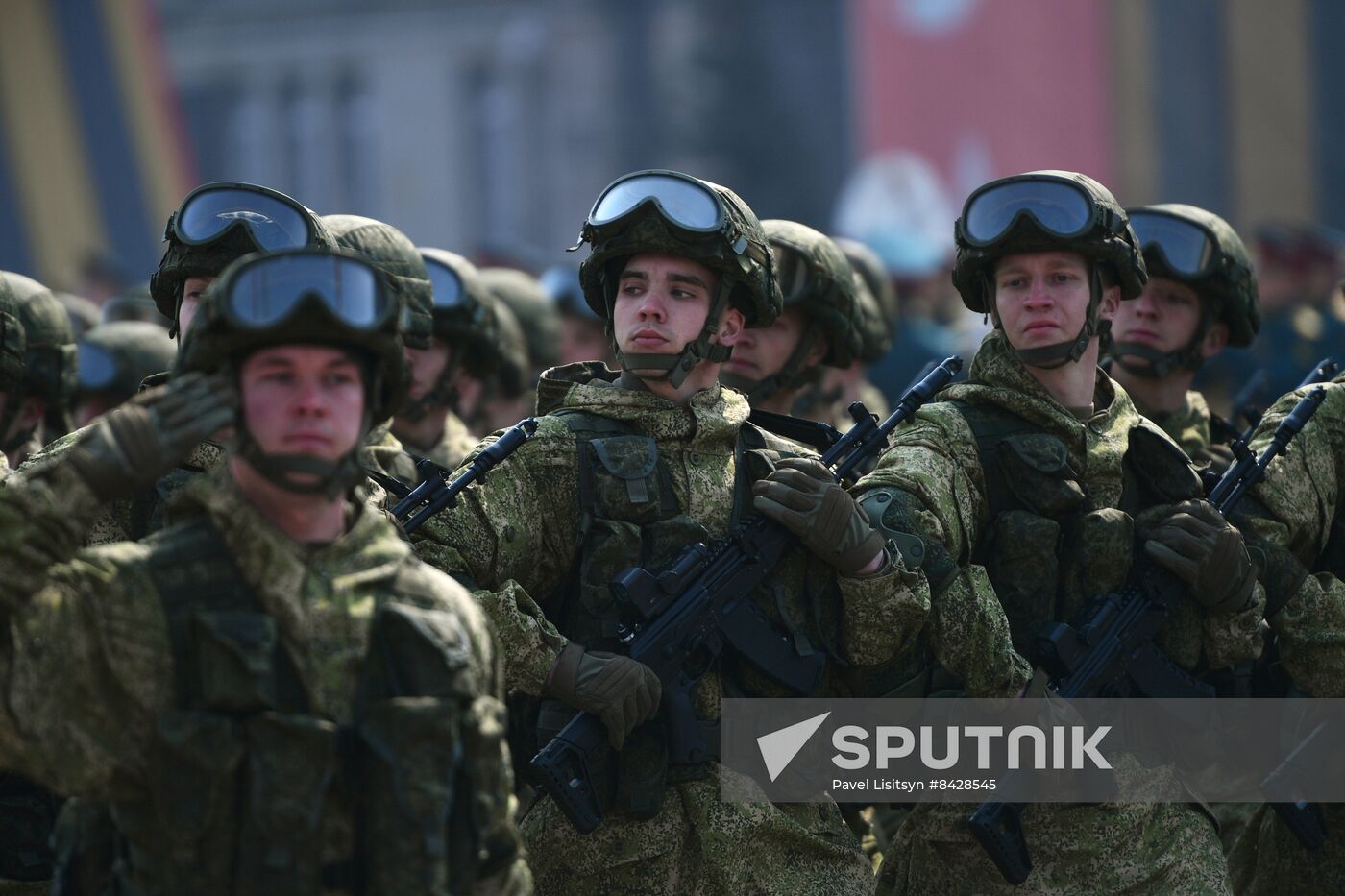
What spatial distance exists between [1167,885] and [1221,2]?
31.8 meters

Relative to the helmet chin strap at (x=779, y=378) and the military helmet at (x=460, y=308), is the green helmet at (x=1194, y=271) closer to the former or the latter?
the helmet chin strap at (x=779, y=378)

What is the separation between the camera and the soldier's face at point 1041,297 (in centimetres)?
695

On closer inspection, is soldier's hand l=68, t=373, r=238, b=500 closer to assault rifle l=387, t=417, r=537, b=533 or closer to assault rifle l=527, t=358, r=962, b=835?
assault rifle l=387, t=417, r=537, b=533

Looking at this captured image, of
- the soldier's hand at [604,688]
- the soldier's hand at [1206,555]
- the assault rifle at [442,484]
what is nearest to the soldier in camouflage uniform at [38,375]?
the assault rifle at [442,484]

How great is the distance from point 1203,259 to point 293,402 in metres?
4.58

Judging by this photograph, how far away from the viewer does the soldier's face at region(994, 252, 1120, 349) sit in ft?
22.8

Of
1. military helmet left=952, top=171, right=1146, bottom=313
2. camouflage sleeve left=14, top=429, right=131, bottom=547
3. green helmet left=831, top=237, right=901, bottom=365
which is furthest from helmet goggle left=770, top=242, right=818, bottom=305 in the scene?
camouflage sleeve left=14, top=429, right=131, bottom=547

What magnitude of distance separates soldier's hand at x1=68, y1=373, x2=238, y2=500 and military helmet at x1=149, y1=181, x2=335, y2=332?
6.39 ft

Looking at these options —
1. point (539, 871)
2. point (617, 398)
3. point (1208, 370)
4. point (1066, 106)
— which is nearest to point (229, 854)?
point (539, 871)

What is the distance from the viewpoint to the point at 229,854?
462 centimetres

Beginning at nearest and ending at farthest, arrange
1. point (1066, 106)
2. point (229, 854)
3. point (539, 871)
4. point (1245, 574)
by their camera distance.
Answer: point (229, 854) → point (539, 871) → point (1245, 574) → point (1066, 106)

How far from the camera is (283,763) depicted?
4598 mm

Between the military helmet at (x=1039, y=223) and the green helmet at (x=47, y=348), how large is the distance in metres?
3.02

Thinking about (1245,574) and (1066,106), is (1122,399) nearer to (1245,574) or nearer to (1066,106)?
(1245,574)
